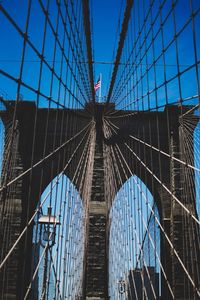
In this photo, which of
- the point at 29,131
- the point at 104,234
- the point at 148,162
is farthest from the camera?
the point at 148,162

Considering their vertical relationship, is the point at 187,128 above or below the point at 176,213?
above

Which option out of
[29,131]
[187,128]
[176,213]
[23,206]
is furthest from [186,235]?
[29,131]

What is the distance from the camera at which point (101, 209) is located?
6.41 meters

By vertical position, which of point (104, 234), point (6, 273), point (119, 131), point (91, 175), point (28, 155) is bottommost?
point (6, 273)

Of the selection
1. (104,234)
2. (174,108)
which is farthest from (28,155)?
(104,234)

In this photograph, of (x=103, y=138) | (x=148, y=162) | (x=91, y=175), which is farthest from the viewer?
(x=148, y=162)

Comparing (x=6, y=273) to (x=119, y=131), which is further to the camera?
(x=119, y=131)

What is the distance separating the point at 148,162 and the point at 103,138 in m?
2.67

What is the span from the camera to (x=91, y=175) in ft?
24.0

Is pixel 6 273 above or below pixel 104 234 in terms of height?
below

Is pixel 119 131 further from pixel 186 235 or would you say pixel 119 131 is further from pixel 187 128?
pixel 186 235

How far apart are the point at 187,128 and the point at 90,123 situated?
2.49 m

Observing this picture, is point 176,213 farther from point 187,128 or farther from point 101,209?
point 101,209

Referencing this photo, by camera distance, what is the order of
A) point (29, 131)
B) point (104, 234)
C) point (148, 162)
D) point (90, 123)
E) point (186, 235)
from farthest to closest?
1. point (148, 162)
2. point (29, 131)
3. point (90, 123)
4. point (186, 235)
5. point (104, 234)
